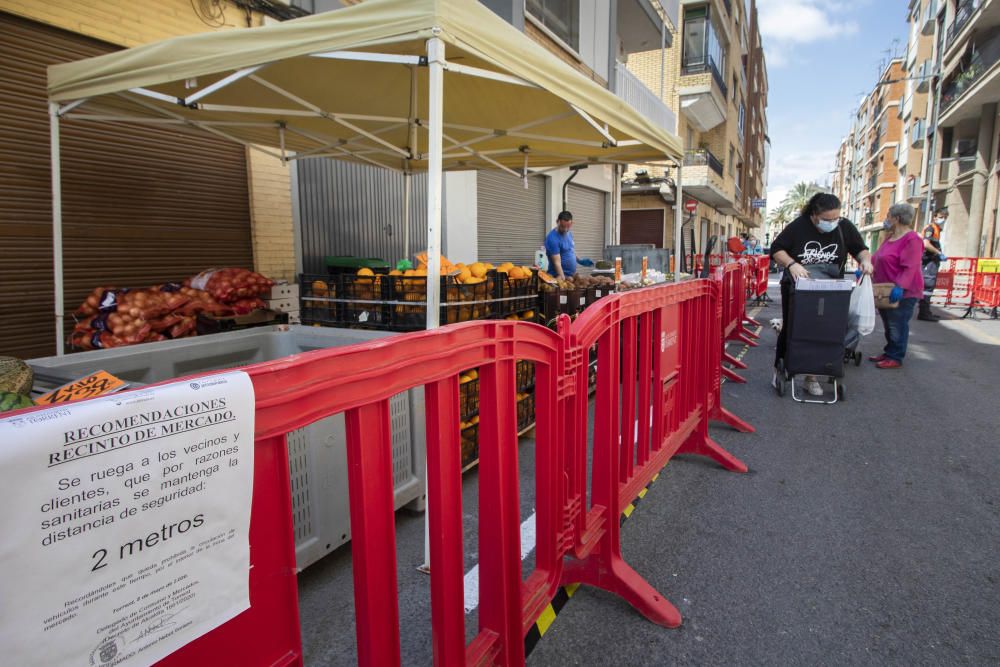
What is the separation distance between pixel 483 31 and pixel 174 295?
3.27 m

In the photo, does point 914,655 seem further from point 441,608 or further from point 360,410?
point 360,410

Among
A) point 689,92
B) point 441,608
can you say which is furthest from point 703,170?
point 441,608

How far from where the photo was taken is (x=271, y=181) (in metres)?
6.52

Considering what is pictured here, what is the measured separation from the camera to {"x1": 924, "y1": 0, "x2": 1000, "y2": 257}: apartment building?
23609 mm

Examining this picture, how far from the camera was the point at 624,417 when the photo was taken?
112 inches

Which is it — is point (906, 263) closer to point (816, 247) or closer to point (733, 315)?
point (816, 247)

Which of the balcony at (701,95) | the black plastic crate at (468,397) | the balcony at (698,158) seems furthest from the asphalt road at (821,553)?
the balcony at (698,158)

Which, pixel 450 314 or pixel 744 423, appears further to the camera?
pixel 744 423

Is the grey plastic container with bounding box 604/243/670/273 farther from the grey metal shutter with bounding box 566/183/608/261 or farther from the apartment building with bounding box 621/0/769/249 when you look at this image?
the apartment building with bounding box 621/0/769/249

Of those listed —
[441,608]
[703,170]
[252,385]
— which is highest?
[703,170]

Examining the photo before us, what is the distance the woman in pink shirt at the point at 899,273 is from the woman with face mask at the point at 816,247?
1362 millimetres

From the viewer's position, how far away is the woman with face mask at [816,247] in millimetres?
5918

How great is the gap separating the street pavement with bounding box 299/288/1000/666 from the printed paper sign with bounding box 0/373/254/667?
5.09 ft

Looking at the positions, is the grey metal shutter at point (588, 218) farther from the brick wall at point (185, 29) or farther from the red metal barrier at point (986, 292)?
the red metal barrier at point (986, 292)
